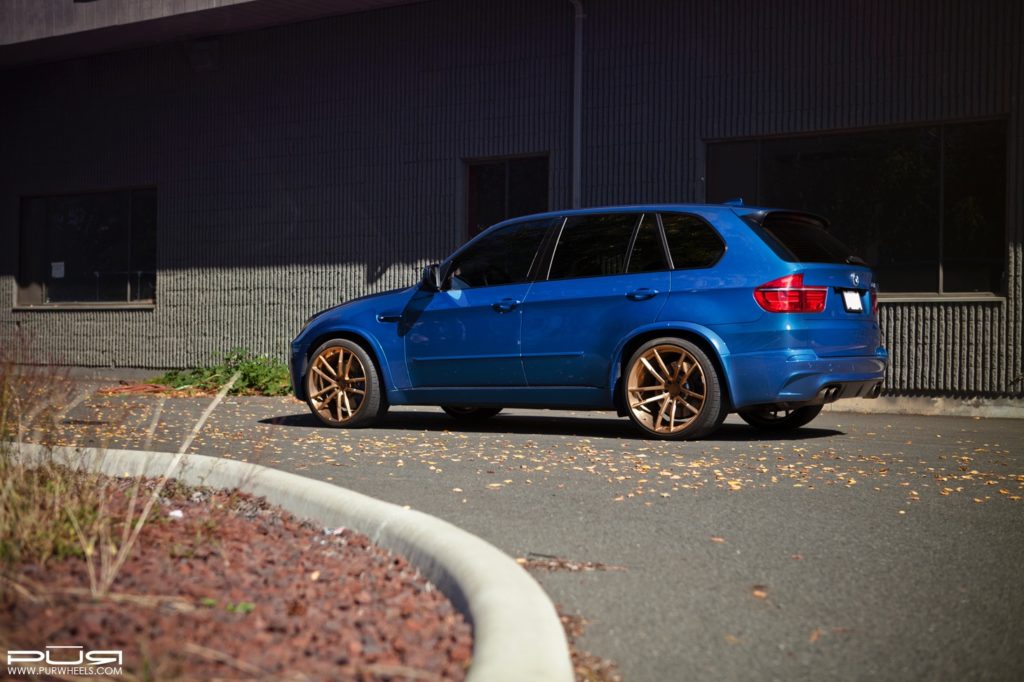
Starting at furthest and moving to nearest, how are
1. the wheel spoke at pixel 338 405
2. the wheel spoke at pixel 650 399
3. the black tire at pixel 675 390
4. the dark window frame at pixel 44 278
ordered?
the dark window frame at pixel 44 278 < the wheel spoke at pixel 338 405 < the wheel spoke at pixel 650 399 < the black tire at pixel 675 390

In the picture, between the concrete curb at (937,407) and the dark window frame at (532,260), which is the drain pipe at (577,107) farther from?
the dark window frame at (532,260)

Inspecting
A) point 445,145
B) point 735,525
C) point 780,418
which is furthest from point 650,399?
point 445,145

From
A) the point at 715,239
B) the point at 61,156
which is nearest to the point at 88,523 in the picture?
the point at 715,239

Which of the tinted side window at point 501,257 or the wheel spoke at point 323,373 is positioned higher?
the tinted side window at point 501,257

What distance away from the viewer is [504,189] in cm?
1642

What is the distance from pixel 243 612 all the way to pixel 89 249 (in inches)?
731

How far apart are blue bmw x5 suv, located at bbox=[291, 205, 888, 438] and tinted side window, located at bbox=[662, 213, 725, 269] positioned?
0.04ft

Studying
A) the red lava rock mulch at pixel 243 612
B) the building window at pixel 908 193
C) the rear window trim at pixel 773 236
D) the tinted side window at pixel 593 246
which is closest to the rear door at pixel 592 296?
the tinted side window at pixel 593 246

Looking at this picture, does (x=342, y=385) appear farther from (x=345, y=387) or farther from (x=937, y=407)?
(x=937, y=407)

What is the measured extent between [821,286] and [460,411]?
153 inches

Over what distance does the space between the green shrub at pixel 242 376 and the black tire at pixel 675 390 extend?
770cm

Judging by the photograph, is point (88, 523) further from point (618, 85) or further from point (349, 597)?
point (618, 85)

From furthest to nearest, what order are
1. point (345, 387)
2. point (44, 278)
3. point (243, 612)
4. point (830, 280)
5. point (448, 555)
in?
1. point (44, 278)
2. point (345, 387)
3. point (830, 280)
4. point (448, 555)
5. point (243, 612)

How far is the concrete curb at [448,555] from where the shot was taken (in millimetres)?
3072
